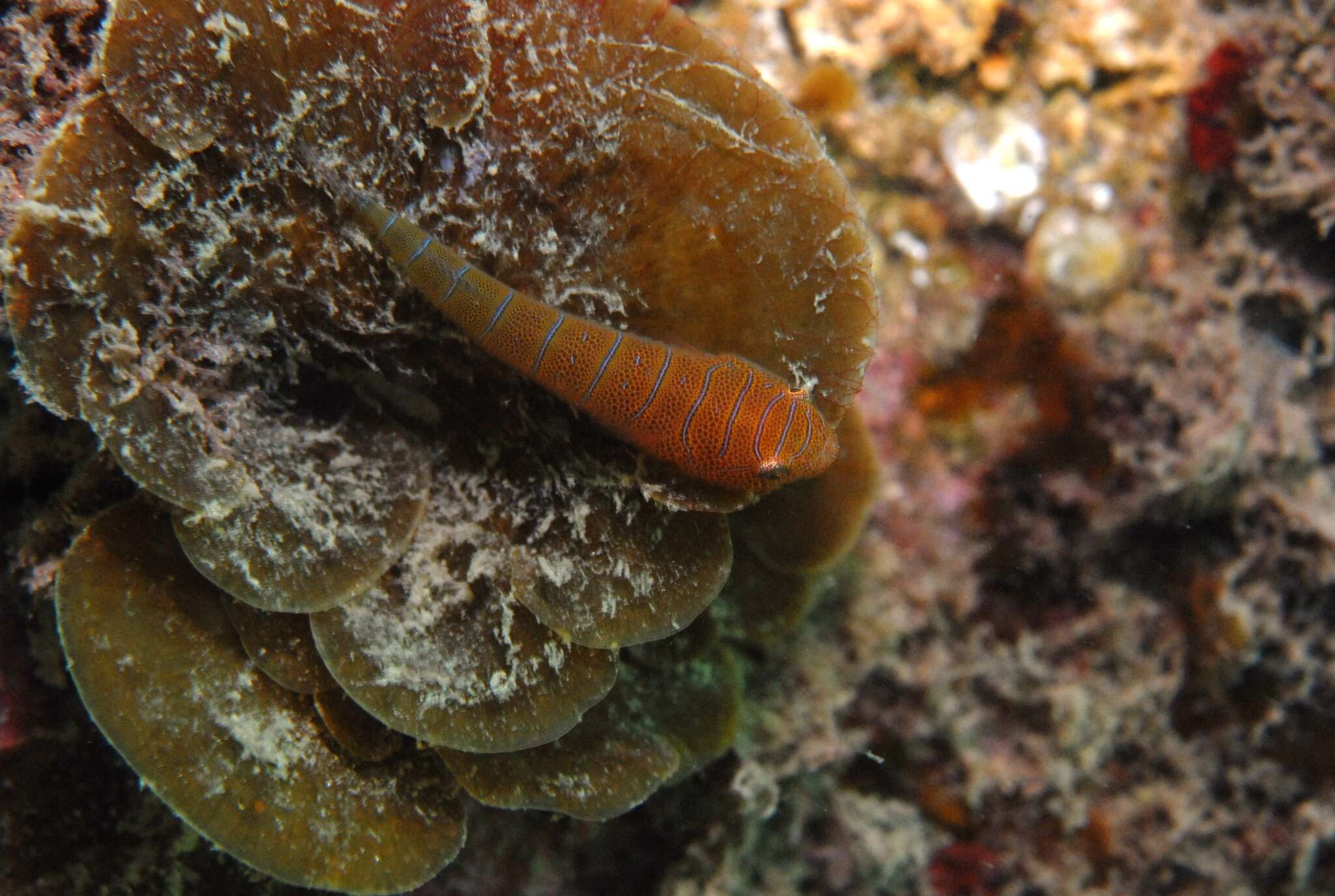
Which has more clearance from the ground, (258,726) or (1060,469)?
(1060,469)

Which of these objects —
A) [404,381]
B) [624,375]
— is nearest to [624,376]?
[624,375]

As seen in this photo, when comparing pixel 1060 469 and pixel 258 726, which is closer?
pixel 258 726

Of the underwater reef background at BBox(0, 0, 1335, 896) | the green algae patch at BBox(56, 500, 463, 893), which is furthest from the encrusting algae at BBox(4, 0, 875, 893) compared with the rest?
the underwater reef background at BBox(0, 0, 1335, 896)

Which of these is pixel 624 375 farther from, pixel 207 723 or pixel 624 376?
pixel 207 723

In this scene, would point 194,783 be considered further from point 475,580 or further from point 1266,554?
point 1266,554

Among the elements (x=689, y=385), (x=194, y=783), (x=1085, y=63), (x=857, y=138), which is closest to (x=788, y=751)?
(x=689, y=385)

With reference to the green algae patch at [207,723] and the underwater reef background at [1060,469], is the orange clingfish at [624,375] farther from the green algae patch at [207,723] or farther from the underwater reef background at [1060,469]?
the underwater reef background at [1060,469]
